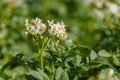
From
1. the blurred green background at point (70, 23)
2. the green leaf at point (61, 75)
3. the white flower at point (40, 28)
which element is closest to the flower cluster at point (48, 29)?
the white flower at point (40, 28)

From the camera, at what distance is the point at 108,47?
3.30m

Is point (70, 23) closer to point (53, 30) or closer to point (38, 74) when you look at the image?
point (53, 30)

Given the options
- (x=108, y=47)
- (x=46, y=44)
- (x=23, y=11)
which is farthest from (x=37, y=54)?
(x=23, y=11)

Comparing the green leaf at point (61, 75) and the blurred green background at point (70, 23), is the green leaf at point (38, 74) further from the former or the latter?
the blurred green background at point (70, 23)

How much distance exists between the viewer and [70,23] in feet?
21.5

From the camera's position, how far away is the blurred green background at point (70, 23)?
3.39 meters

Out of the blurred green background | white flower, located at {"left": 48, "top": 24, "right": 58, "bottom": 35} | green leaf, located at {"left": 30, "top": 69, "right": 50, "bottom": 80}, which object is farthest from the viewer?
the blurred green background

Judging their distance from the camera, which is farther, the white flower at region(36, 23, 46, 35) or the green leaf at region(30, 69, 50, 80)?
the white flower at region(36, 23, 46, 35)

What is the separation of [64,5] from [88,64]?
5.03 metres

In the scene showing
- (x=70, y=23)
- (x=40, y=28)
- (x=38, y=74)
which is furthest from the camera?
(x=70, y=23)

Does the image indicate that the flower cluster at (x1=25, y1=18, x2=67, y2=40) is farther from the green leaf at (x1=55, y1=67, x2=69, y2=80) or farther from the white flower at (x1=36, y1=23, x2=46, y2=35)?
the green leaf at (x1=55, y1=67, x2=69, y2=80)

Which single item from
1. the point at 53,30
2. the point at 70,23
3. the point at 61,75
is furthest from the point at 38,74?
the point at 70,23

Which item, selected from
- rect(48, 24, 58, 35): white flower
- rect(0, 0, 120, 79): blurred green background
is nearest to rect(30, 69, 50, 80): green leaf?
rect(48, 24, 58, 35): white flower

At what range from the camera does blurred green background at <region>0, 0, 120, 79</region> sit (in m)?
3.39
